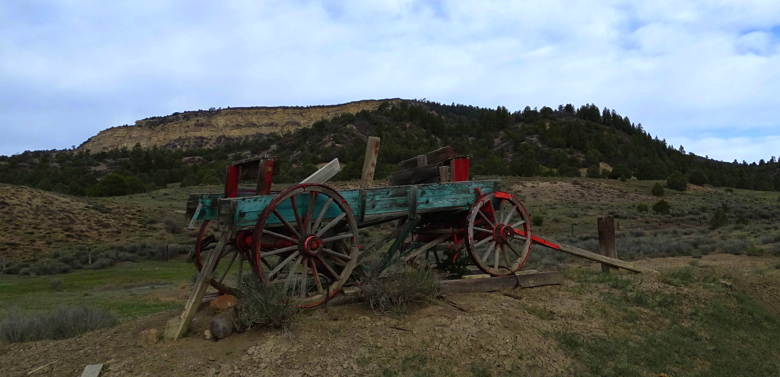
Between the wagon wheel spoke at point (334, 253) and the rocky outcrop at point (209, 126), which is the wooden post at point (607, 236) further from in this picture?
the rocky outcrop at point (209, 126)

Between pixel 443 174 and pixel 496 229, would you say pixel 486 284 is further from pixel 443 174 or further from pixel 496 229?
pixel 443 174

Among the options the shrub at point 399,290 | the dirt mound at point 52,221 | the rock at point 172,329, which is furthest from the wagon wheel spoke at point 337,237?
the dirt mound at point 52,221

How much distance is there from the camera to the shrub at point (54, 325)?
5.51 m

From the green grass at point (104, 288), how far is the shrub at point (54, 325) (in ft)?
12.9

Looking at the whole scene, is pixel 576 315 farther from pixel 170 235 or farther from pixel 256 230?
pixel 170 235

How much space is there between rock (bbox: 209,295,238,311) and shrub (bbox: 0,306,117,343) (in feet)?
5.93

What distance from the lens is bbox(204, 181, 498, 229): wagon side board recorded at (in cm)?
455

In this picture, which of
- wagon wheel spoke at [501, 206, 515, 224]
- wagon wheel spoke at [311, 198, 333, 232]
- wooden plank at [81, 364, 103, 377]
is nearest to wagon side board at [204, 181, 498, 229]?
wagon wheel spoke at [311, 198, 333, 232]

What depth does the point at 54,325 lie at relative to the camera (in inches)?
229

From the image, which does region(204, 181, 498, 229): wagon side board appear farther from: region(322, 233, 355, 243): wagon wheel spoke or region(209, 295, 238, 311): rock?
region(209, 295, 238, 311): rock

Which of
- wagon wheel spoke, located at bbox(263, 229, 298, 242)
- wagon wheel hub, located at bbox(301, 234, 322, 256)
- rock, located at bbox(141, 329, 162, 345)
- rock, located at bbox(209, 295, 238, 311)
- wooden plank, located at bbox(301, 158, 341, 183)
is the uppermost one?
wooden plank, located at bbox(301, 158, 341, 183)

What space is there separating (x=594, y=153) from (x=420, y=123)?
25912 millimetres

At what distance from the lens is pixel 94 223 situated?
2986 centimetres

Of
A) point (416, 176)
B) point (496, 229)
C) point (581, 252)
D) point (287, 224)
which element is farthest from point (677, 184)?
point (287, 224)
